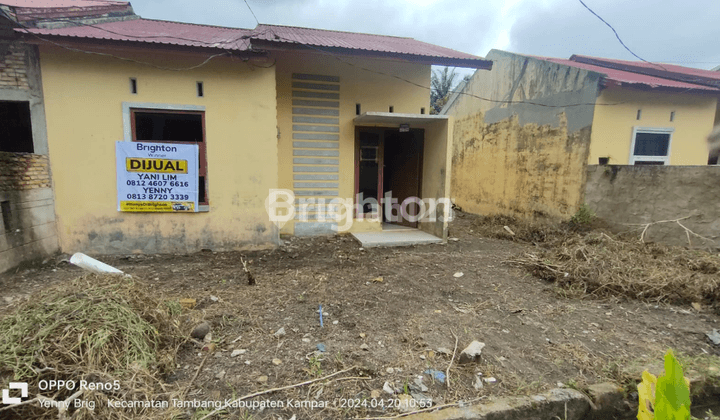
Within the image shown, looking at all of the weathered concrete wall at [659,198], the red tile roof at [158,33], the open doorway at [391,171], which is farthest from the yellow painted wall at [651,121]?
the red tile roof at [158,33]

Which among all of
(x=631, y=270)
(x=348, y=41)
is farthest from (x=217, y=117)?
(x=631, y=270)

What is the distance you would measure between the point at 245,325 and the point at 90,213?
162 inches

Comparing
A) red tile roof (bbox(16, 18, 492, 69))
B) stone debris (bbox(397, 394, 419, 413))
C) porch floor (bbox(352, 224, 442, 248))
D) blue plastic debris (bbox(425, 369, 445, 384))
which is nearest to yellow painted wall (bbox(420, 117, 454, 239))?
porch floor (bbox(352, 224, 442, 248))

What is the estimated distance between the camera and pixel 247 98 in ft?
18.3

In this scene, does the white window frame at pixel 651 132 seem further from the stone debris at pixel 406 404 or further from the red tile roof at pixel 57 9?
the red tile roof at pixel 57 9

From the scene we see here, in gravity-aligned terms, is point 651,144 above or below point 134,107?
below

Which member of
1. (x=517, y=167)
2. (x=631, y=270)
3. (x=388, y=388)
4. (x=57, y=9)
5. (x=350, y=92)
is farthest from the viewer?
(x=517, y=167)

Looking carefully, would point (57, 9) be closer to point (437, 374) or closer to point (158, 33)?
point (158, 33)

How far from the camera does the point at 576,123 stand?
708 cm

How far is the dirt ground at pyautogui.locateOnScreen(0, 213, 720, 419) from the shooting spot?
229cm

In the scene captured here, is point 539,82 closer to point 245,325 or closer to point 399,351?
point 399,351

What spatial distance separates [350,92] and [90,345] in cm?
601

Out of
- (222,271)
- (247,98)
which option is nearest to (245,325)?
(222,271)

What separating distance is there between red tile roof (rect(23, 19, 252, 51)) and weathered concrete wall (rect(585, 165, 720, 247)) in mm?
7422
